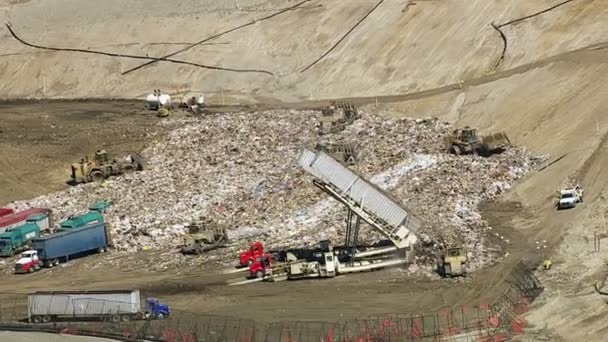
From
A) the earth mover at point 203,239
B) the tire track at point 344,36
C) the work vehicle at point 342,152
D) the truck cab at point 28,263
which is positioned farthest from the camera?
the tire track at point 344,36

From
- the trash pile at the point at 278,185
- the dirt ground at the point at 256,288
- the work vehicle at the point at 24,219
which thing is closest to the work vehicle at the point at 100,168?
the trash pile at the point at 278,185

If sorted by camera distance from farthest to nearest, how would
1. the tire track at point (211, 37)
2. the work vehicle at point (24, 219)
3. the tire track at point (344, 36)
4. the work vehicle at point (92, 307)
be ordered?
the tire track at point (211, 37) → the tire track at point (344, 36) → the work vehicle at point (24, 219) → the work vehicle at point (92, 307)

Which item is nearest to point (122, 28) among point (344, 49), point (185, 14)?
point (185, 14)

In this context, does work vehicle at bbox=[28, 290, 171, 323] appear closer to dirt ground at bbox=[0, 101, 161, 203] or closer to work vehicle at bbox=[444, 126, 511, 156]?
dirt ground at bbox=[0, 101, 161, 203]

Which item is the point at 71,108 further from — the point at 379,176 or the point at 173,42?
the point at 379,176

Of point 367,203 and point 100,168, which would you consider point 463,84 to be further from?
point 367,203

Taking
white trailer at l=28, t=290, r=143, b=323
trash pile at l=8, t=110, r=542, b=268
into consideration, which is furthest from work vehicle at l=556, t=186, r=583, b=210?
white trailer at l=28, t=290, r=143, b=323

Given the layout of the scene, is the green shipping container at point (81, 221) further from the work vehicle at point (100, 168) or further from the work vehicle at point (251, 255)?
the work vehicle at point (251, 255)

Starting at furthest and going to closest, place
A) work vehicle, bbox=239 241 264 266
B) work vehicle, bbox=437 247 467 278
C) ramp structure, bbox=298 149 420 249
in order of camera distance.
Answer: work vehicle, bbox=239 241 264 266 < ramp structure, bbox=298 149 420 249 < work vehicle, bbox=437 247 467 278
